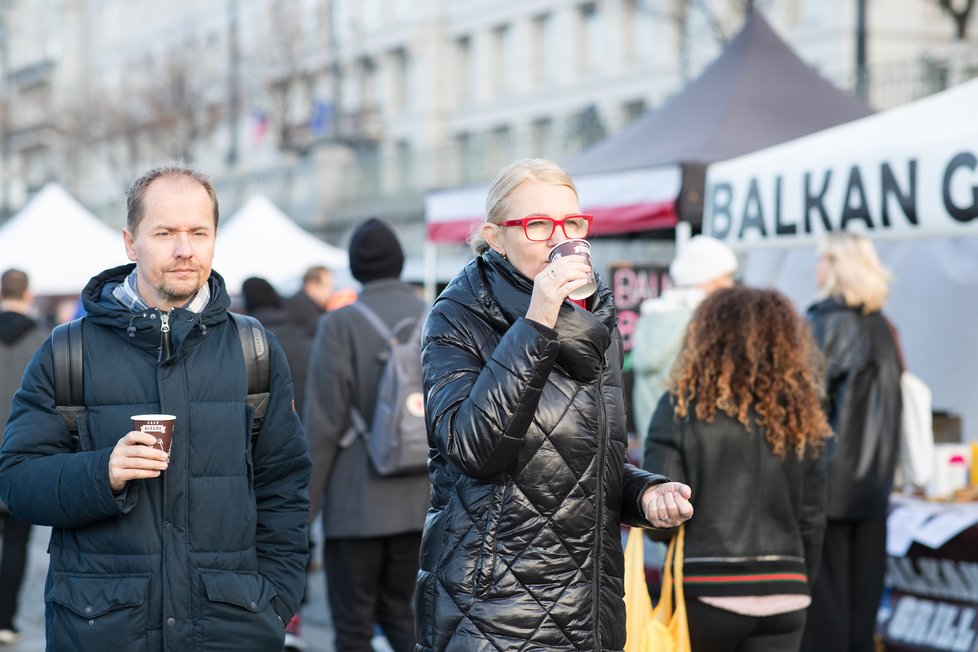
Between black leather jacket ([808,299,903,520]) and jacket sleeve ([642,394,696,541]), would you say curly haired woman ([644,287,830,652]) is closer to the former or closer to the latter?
jacket sleeve ([642,394,696,541])

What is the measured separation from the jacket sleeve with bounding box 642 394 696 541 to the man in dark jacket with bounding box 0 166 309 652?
139 centimetres

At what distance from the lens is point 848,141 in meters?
6.28

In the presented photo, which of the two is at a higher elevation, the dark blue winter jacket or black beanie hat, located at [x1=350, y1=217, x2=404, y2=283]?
black beanie hat, located at [x1=350, y1=217, x2=404, y2=283]

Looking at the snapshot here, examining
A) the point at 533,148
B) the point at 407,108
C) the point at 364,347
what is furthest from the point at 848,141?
the point at 407,108

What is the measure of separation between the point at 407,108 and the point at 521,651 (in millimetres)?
46160

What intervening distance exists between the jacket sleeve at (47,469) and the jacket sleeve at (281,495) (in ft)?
1.26

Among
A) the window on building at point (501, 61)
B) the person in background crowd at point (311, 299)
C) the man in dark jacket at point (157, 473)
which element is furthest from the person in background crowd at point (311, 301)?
the window on building at point (501, 61)

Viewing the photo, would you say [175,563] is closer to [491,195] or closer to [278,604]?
[278,604]

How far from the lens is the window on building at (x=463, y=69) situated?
4559 cm

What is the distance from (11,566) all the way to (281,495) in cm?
436

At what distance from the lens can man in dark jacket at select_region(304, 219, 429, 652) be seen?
5336 mm

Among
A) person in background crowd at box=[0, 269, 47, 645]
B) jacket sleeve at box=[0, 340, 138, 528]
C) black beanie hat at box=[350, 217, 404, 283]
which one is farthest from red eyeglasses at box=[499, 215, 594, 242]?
person in background crowd at box=[0, 269, 47, 645]

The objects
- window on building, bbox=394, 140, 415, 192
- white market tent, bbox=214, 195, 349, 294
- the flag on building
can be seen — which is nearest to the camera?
white market tent, bbox=214, 195, 349, 294

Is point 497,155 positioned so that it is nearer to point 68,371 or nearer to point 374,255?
point 374,255
